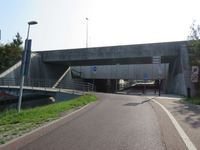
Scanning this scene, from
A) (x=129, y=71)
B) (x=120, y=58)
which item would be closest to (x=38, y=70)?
(x=120, y=58)

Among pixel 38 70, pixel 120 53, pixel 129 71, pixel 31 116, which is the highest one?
pixel 120 53

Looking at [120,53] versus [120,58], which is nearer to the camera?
[120,53]

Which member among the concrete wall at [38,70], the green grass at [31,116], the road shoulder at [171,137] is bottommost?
the green grass at [31,116]

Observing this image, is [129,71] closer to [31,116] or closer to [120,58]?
[120,58]

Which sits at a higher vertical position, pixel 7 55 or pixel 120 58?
pixel 7 55

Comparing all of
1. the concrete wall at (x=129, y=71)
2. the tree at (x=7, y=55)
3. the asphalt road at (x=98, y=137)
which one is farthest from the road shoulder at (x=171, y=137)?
the concrete wall at (x=129, y=71)

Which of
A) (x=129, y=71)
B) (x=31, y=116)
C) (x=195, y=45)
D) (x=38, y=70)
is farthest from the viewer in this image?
(x=129, y=71)

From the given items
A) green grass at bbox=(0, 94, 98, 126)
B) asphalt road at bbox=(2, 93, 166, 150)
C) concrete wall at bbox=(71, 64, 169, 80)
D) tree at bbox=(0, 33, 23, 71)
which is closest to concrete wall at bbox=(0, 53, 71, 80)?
tree at bbox=(0, 33, 23, 71)

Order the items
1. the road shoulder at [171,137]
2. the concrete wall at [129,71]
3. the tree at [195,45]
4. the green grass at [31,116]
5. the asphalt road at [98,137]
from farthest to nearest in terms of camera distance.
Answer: the concrete wall at [129,71] → the tree at [195,45] → the green grass at [31,116] → the asphalt road at [98,137] → the road shoulder at [171,137]

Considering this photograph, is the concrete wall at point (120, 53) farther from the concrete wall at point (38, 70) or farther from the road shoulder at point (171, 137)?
the road shoulder at point (171, 137)

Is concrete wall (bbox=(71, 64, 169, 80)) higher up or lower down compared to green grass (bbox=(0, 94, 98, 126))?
higher up

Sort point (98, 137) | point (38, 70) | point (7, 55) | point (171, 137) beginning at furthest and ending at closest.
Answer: point (7, 55) → point (38, 70) → point (98, 137) → point (171, 137)

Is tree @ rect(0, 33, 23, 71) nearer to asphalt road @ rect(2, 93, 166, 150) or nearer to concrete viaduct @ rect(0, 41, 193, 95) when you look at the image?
concrete viaduct @ rect(0, 41, 193, 95)

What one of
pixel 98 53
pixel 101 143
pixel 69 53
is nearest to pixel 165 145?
pixel 101 143
